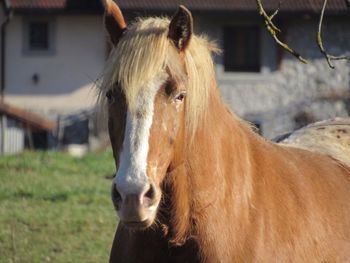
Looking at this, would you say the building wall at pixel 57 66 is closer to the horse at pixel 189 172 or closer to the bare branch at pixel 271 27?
the bare branch at pixel 271 27

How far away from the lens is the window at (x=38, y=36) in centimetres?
2536

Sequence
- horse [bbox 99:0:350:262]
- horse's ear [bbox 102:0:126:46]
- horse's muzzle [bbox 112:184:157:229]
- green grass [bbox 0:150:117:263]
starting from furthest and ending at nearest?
green grass [bbox 0:150:117:263]
horse's ear [bbox 102:0:126:46]
horse [bbox 99:0:350:262]
horse's muzzle [bbox 112:184:157:229]

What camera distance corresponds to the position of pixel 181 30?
13.3 feet

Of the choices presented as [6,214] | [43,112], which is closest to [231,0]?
[43,112]

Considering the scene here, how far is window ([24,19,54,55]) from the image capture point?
25.4 metres

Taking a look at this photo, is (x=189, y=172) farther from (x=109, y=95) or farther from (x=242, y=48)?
(x=242, y=48)

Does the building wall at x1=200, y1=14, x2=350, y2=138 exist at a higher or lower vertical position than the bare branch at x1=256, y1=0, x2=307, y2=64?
lower

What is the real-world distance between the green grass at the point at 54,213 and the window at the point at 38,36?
39.8 feet

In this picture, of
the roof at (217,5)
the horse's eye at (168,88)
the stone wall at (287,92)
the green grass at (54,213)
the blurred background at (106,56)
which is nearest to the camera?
the horse's eye at (168,88)

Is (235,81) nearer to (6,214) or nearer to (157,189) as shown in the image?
(6,214)

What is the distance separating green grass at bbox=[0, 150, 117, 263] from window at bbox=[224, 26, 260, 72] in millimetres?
12045

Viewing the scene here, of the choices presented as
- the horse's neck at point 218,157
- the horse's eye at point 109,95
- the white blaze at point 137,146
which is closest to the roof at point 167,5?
the horse's neck at point 218,157

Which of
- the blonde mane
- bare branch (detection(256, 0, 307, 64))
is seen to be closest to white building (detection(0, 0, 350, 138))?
bare branch (detection(256, 0, 307, 64))

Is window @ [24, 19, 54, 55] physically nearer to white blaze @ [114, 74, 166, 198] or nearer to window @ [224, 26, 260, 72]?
window @ [224, 26, 260, 72]
